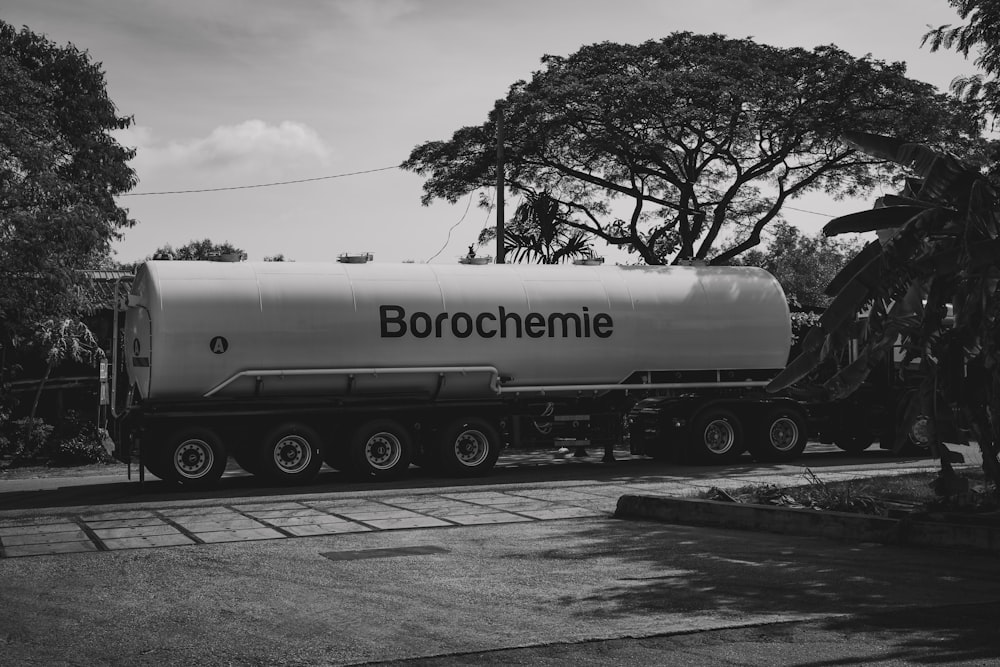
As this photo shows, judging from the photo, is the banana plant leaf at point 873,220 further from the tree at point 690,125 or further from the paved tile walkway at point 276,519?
the tree at point 690,125

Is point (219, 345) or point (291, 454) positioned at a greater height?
point (219, 345)

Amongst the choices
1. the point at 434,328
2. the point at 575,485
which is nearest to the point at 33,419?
the point at 434,328

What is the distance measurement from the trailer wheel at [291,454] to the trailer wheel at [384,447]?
0.68m

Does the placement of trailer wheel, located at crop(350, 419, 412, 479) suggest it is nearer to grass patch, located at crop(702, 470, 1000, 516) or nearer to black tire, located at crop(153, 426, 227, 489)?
black tire, located at crop(153, 426, 227, 489)

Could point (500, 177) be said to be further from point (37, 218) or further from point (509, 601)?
point (509, 601)

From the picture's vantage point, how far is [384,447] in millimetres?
18656

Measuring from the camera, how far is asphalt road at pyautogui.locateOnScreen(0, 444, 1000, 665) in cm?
677

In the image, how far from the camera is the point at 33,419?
23.6 m

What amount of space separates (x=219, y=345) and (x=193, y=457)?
5.54 feet

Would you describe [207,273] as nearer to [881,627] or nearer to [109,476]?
[109,476]

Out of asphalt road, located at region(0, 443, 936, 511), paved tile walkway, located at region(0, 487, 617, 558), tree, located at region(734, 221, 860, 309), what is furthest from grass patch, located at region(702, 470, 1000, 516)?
tree, located at region(734, 221, 860, 309)

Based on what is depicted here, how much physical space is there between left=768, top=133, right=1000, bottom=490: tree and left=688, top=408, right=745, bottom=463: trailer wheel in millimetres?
9034

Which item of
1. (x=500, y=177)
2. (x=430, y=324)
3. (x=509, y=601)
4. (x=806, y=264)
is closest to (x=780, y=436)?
(x=430, y=324)

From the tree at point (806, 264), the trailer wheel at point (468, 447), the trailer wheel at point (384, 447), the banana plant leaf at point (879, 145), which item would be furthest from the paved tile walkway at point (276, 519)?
the tree at point (806, 264)
